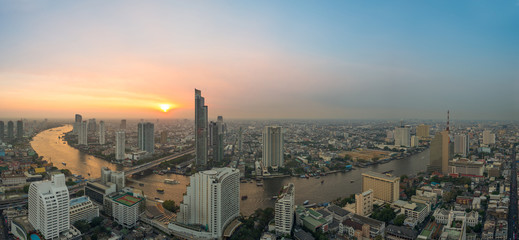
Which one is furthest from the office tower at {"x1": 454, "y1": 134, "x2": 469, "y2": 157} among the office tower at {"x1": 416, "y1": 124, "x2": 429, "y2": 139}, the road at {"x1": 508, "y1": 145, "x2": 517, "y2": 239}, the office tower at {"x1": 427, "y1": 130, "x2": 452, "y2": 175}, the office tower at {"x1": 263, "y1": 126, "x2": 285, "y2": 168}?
the office tower at {"x1": 263, "y1": 126, "x2": 285, "y2": 168}

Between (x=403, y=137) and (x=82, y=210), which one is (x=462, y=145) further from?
(x=82, y=210)

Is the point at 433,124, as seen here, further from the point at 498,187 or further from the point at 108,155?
the point at 108,155

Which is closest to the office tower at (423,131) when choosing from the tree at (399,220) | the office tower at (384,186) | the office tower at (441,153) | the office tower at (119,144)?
the office tower at (441,153)

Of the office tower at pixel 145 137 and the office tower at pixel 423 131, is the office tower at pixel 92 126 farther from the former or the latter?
the office tower at pixel 423 131

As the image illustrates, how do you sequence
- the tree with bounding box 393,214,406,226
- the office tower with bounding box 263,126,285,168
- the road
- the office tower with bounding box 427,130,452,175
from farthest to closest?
the office tower with bounding box 263,126,285,168 → the office tower with bounding box 427,130,452,175 → the tree with bounding box 393,214,406,226 → the road

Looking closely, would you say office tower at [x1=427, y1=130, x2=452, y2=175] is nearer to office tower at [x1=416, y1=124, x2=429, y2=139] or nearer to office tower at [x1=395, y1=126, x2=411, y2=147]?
office tower at [x1=395, y1=126, x2=411, y2=147]

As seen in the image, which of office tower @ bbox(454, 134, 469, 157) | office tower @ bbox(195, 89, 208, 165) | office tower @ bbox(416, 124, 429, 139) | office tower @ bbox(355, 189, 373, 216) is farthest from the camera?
office tower @ bbox(416, 124, 429, 139)
